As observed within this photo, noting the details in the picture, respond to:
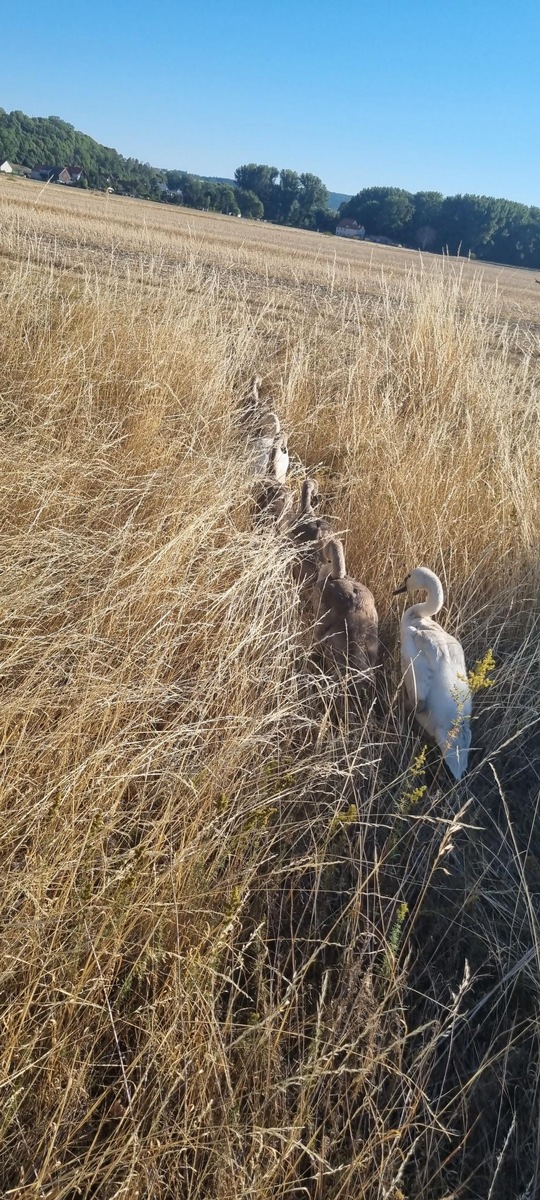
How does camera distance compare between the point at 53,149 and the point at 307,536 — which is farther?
the point at 53,149

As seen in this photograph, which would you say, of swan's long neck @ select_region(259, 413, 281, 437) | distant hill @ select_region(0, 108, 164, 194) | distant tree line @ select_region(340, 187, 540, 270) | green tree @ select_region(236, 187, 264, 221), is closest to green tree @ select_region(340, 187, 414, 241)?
distant tree line @ select_region(340, 187, 540, 270)

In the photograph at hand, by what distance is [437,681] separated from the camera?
2383 millimetres

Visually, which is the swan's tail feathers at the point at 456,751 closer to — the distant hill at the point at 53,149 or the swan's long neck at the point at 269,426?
the swan's long neck at the point at 269,426

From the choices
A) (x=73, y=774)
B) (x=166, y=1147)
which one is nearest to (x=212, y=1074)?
(x=166, y=1147)

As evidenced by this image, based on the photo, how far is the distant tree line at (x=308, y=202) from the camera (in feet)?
153

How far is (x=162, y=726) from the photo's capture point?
2.11m

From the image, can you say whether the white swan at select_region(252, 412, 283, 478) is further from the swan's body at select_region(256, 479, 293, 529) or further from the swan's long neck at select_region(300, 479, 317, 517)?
the swan's long neck at select_region(300, 479, 317, 517)

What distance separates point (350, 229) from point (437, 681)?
184ft

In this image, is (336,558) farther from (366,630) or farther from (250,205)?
(250,205)

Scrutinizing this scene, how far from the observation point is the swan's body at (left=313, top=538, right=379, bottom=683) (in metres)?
2.56

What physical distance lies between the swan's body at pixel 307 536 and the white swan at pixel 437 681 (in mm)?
495

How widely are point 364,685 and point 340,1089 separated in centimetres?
131

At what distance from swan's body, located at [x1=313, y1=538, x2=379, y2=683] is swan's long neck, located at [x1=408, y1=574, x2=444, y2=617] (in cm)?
16

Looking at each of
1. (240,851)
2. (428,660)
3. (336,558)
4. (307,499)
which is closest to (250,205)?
(307,499)
